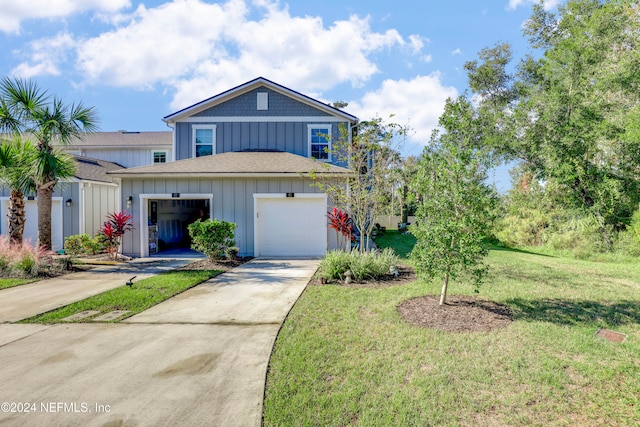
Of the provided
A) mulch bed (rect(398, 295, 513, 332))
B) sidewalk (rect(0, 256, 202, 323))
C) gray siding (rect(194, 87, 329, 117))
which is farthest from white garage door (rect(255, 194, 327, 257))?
mulch bed (rect(398, 295, 513, 332))

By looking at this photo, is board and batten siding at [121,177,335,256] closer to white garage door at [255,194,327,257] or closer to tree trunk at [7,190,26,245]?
white garage door at [255,194,327,257]

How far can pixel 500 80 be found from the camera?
72.8 feet

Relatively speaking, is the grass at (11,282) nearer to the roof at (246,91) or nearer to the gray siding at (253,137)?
the gray siding at (253,137)

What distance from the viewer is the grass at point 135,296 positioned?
5688 millimetres

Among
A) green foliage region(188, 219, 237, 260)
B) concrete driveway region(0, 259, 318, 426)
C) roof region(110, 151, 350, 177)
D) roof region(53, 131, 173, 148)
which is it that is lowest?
concrete driveway region(0, 259, 318, 426)

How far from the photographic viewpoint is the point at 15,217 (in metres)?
9.86

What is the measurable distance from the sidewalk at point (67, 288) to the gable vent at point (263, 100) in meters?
7.88

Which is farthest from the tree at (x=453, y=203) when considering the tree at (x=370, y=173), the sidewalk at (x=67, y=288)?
the sidewalk at (x=67, y=288)

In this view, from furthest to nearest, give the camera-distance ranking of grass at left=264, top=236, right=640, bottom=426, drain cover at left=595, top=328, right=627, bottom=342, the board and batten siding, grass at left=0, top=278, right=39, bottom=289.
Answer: the board and batten siding < grass at left=0, top=278, right=39, bottom=289 < drain cover at left=595, top=328, right=627, bottom=342 < grass at left=264, top=236, right=640, bottom=426

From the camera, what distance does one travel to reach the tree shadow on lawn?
202 inches

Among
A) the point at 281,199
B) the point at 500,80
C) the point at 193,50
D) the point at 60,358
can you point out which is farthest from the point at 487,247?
the point at 500,80

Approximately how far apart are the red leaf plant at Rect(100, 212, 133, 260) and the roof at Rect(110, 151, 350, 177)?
1.57 m

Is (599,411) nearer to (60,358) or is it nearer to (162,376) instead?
(162,376)

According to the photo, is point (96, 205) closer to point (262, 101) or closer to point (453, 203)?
point (262, 101)
